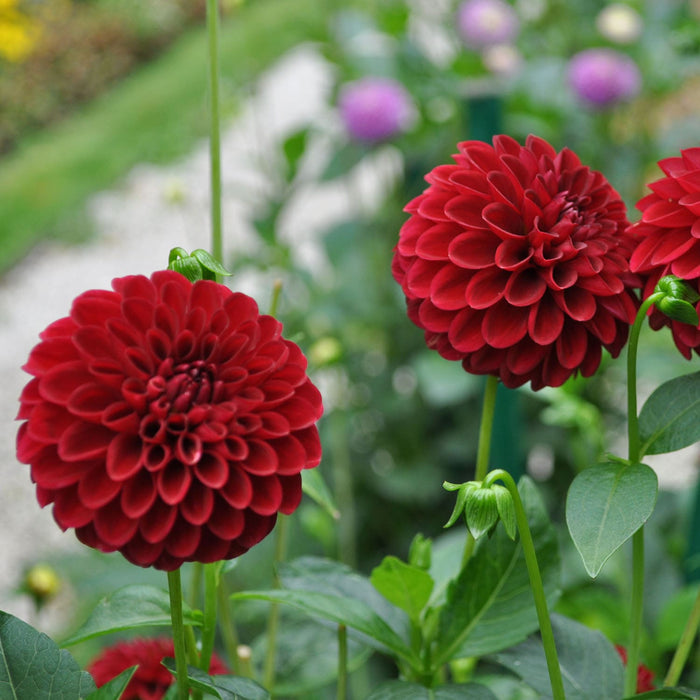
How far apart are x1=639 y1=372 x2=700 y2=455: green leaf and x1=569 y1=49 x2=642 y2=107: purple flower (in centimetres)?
103

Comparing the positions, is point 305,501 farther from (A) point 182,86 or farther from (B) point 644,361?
(A) point 182,86

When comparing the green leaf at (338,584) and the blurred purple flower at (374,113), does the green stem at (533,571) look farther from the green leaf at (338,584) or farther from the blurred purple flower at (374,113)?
the blurred purple flower at (374,113)

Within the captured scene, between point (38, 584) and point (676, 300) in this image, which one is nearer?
point (676, 300)

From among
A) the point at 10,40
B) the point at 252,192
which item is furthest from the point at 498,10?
the point at 10,40

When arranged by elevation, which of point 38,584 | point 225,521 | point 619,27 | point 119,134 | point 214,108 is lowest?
point 38,584

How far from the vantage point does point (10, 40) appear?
3170 mm

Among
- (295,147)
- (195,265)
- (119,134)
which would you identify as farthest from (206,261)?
(119,134)

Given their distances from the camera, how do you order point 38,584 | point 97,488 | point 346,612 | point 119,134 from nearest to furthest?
point 97,488 → point 346,612 → point 38,584 → point 119,134

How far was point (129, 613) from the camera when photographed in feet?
1.31

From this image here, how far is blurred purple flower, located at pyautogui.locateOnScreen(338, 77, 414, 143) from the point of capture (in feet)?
4.37

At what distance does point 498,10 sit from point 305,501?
0.79m

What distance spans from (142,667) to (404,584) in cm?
14

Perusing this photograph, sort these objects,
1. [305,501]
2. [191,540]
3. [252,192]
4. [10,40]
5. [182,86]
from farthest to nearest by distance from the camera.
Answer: [182,86]
[10,40]
[252,192]
[305,501]
[191,540]

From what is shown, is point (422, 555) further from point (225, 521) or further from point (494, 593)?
point (225, 521)
